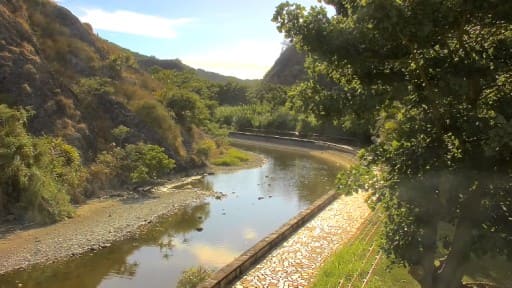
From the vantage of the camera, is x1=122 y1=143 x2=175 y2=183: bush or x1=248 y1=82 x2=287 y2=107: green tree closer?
x1=122 y1=143 x2=175 y2=183: bush

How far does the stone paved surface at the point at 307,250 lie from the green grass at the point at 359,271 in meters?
0.63

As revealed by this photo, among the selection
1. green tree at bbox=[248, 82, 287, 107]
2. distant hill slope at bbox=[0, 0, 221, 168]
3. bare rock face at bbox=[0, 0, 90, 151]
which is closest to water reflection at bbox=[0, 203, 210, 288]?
distant hill slope at bbox=[0, 0, 221, 168]

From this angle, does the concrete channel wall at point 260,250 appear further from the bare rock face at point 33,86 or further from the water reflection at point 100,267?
the bare rock face at point 33,86

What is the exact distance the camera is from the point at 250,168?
40688mm

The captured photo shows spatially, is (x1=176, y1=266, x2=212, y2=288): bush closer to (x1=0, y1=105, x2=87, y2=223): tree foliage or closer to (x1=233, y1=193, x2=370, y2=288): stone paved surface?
(x1=233, y1=193, x2=370, y2=288): stone paved surface

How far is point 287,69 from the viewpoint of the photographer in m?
118

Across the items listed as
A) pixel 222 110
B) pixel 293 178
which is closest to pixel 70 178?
pixel 293 178

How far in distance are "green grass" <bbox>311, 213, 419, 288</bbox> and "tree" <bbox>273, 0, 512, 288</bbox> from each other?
3689 mm

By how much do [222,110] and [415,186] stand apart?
71.8 meters

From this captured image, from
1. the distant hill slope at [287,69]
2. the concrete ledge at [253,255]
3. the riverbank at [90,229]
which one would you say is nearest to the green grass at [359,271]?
the concrete ledge at [253,255]

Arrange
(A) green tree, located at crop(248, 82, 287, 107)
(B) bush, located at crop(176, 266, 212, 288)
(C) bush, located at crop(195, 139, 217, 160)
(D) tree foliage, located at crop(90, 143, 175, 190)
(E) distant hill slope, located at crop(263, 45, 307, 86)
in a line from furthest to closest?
(E) distant hill slope, located at crop(263, 45, 307, 86)
(A) green tree, located at crop(248, 82, 287, 107)
(C) bush, located at crop(195, 139, 217, 160)
(D) tree foliage, located at crop(90, 143, 175, 190)
(B) bush, located at crop(176, 266, 212, 288)

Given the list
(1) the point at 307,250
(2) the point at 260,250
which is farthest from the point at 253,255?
(1) the point at 307,250

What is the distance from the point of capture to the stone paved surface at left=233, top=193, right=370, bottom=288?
13.1 meters

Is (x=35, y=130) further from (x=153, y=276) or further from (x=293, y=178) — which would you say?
(x=293, y=178)
